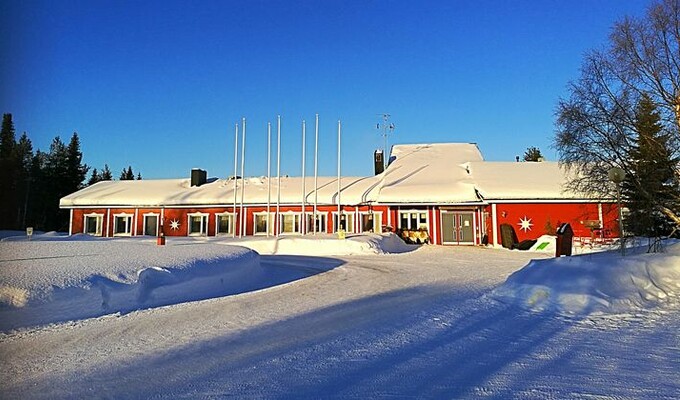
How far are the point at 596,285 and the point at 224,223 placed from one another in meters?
27.6

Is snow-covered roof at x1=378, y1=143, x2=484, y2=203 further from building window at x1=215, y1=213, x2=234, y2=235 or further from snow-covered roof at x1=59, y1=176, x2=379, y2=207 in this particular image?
building window at x1=215, y1=213, x2=234, y2=235

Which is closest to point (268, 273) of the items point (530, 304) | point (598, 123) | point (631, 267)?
point (530, 304)

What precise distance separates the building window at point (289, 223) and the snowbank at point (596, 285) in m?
22.7

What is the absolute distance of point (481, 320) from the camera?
7.55 meters

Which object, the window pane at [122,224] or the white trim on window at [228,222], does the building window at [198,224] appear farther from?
the window pane at [122,224]

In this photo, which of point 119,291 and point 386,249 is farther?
point 386,249

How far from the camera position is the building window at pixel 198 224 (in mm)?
33438

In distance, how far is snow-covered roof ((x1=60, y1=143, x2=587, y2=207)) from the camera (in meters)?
28.7

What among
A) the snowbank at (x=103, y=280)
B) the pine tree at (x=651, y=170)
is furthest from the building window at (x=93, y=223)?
the pine tree at (x=651, y=170)

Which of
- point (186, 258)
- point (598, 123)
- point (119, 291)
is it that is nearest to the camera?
point (119, 291)

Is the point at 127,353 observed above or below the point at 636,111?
below

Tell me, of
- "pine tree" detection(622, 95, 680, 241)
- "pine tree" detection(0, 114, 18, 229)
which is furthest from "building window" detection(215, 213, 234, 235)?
"pine tree" detection(0, 114, 18, 229)

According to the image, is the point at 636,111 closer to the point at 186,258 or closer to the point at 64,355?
the point at 186,258

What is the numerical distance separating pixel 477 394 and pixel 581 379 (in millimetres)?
1274
